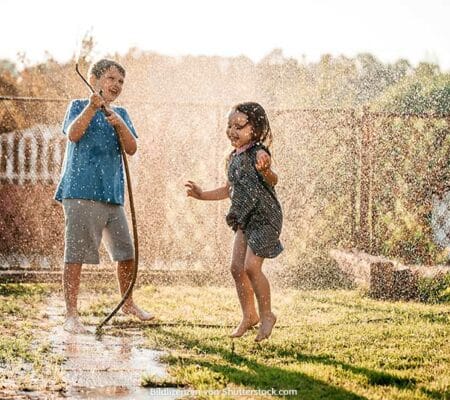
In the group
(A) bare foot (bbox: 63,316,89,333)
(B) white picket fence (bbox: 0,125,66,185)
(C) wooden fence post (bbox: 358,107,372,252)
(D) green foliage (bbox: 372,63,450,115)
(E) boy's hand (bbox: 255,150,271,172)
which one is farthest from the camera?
(D) green foliage (bbox: 372,63,450,115)

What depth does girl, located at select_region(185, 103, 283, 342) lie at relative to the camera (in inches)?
181

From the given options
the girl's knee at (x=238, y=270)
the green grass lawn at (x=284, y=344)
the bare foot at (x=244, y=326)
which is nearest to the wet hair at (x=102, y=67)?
the girl's knee at (x=238, y=270)

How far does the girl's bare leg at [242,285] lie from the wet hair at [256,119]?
52 centimetres

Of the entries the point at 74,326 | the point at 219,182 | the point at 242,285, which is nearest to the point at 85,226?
the point at 74,326

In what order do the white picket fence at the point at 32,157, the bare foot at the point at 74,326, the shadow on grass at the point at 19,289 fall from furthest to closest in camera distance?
the white picket fence at the point at 32,157 → the shadow on grass at the point at 19,289 → the bare foot at the point at 74,326

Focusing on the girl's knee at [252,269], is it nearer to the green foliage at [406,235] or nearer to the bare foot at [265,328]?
the bare foot at [265,328]

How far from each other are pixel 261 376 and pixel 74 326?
1619 millimetres

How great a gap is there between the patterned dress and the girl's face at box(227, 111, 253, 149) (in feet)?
0.22

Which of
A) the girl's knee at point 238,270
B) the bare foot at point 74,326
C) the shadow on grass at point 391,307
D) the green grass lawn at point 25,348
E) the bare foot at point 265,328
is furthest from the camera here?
the shadow on grass at point 391,307

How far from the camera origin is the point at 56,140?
27.9 ft

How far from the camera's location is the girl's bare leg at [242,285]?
472 cm

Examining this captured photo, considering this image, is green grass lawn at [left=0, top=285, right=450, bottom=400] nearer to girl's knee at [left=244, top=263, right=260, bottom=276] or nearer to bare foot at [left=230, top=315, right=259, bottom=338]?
bare foot at [left=230, top=315, right=259, bottom=338]

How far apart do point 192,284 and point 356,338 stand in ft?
9.71

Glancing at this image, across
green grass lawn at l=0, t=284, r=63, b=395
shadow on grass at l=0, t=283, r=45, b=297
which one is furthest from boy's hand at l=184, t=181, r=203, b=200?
shadow on grass at l=0, t=283, r=45, b=297
